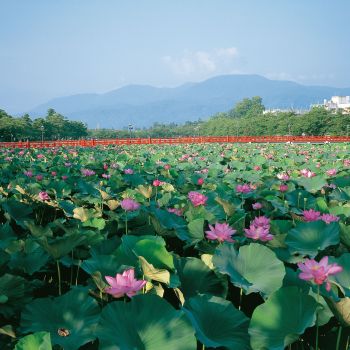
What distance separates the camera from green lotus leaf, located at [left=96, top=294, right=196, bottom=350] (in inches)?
33.9

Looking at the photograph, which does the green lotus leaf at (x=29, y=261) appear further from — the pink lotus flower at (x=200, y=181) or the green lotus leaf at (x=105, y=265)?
the pink lotus flower at (x=200, y=181)

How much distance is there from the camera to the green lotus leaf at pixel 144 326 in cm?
86

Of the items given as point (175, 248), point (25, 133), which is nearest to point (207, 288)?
point (175, 248)

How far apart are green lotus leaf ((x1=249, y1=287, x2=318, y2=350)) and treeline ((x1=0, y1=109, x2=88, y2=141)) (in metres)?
33.8

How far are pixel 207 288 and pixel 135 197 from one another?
5.47ft

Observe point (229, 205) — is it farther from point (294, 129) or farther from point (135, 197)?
point (294, 129)

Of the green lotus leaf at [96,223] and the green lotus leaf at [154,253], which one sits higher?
the green lotus leaf at [154,253]

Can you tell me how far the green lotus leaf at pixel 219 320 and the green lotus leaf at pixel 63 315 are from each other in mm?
246

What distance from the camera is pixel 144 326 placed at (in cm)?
88

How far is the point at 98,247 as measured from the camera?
1.55 metres

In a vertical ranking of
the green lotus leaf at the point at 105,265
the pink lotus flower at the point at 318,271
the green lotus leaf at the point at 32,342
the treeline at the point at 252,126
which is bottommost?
the green lotus leaf at the point at 32,342

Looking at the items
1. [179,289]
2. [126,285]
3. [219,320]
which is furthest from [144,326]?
[179,289]

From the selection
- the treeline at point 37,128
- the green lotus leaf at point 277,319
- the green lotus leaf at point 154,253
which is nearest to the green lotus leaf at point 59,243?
the green lotus leaf at point 154,253

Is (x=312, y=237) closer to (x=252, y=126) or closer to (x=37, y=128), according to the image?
(x=37, y=128)
